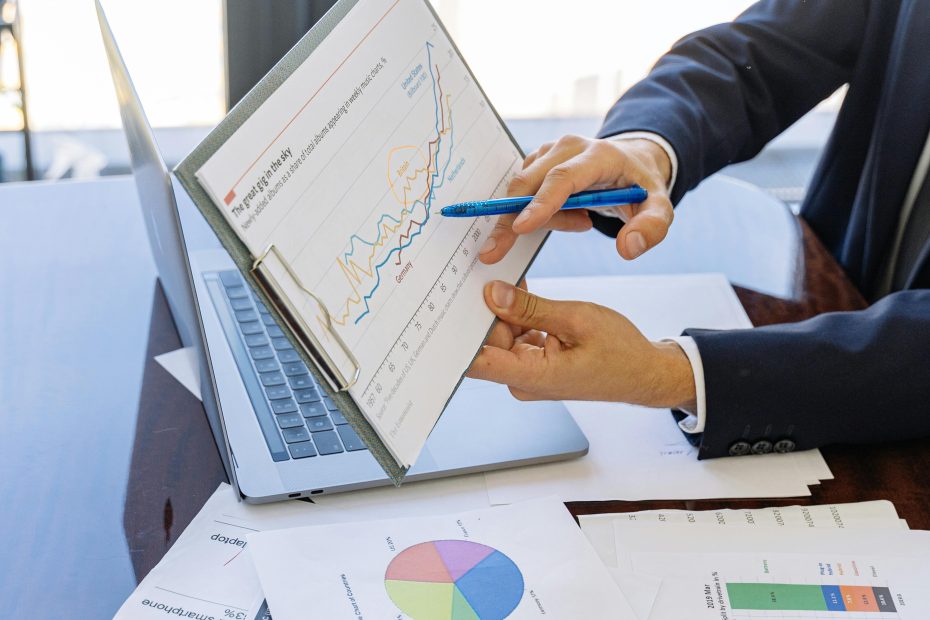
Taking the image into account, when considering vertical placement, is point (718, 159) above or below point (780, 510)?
above

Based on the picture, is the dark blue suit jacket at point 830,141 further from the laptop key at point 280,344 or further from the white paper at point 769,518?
the laptop key at point 280,344

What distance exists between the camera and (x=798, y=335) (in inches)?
34.3

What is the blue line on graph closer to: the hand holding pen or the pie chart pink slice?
the hand holding pen

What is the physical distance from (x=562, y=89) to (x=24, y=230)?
5.79ft

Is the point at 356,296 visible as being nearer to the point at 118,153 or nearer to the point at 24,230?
the point at 24,230

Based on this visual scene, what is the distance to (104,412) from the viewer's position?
2.75ft

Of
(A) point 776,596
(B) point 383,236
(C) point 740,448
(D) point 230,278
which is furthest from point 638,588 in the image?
(D) point 230,278

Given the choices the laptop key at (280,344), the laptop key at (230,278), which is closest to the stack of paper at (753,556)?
the laptop key at (280,344)

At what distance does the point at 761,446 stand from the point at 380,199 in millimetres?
429

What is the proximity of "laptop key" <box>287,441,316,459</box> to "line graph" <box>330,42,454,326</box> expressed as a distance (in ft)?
0.66

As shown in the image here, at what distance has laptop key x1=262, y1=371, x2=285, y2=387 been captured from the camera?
82 centimetres

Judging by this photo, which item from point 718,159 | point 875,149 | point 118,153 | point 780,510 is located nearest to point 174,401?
point 780,510

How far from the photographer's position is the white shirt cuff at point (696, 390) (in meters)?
0.83

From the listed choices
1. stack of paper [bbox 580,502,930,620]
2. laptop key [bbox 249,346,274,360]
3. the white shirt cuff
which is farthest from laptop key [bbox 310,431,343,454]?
the white shirt cuff
